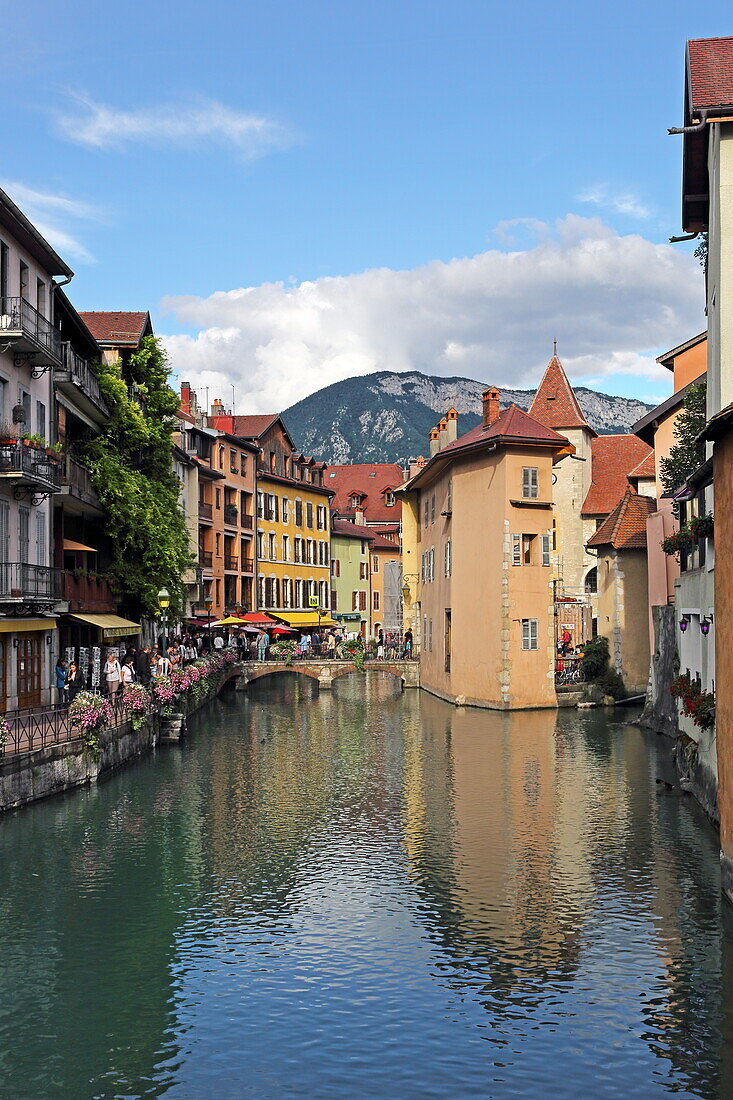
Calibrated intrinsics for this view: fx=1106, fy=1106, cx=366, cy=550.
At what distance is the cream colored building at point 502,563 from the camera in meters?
47.5

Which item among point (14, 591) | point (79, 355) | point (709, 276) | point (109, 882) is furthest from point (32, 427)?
point (709, 276)

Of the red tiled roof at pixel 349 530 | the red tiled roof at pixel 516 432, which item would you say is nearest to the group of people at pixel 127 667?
the red tiled roof at pixel 516 432

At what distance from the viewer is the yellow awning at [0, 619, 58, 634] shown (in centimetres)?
2930

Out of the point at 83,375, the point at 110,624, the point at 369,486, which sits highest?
the point at 369,486

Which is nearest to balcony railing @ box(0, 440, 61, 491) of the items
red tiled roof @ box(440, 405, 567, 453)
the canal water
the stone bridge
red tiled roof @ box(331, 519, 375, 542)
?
the canal water

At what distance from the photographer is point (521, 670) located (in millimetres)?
47719

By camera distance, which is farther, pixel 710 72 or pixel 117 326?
pixel 117 326

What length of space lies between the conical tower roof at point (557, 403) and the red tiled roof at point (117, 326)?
41.3m

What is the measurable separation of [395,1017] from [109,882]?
794cm

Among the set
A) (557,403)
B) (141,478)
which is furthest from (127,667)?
(557,403)

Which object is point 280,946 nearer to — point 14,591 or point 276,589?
point 14,591

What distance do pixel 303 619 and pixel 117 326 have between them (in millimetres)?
34045

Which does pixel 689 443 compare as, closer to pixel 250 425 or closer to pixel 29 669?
pixel 29 669

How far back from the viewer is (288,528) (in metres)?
83.6
